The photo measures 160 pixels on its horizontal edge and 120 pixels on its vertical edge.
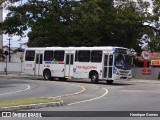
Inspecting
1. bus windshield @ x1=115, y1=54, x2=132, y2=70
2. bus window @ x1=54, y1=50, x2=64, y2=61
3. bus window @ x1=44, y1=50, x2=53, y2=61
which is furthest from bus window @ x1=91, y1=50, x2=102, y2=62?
bus window @ x1=44, y1=50, x2=53, y2=61

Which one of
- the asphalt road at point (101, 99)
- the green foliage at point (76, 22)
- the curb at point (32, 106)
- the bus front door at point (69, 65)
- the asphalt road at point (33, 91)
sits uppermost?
the green foliage at point (76, 22)

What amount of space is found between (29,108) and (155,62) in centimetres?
4696

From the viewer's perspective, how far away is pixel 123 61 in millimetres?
35844

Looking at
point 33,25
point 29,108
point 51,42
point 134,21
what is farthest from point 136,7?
point 29,108

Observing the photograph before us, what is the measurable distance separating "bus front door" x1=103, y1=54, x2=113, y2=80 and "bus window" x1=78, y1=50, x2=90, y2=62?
7.06 feet

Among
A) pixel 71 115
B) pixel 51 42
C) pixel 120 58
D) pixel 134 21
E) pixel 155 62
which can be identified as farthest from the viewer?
pixel 155 62

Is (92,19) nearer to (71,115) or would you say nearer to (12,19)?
(12,19)

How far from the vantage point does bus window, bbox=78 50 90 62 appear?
1479 inches

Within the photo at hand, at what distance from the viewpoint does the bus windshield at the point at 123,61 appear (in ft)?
116

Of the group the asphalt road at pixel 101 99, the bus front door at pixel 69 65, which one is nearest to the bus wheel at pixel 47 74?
the bus front door at pixel 69 65

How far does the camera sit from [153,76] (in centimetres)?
4725

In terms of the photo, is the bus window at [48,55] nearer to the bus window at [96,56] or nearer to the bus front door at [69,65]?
the bus front door at [69,65]

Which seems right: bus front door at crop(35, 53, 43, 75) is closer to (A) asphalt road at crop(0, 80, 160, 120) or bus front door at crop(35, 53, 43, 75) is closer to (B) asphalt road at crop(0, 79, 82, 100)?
(B) asphalt road at crop(0, 79, 82, 100)

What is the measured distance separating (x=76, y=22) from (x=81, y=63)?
14503mm
